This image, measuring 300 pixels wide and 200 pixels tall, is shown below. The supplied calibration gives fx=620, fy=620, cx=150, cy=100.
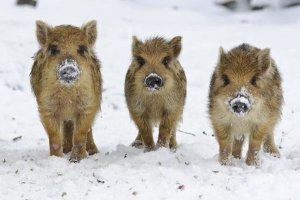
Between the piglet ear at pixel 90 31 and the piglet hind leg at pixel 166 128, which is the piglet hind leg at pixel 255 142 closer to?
the piglet hind leg at pixel 166 128

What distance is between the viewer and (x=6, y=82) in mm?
12758

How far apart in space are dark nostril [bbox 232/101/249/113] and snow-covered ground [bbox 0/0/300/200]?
73 centimetres

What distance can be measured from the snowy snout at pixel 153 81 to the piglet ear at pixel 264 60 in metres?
1.31

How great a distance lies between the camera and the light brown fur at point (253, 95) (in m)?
7.69

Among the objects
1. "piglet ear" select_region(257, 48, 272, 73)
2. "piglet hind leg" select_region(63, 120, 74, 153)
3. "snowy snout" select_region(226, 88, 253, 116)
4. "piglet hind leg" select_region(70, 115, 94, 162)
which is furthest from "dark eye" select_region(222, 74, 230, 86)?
"piglet hind leg" select_region(63, 120, 74, 153)

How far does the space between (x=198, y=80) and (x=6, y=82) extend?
166 inches

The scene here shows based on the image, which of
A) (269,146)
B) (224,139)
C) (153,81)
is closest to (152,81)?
(153,81)

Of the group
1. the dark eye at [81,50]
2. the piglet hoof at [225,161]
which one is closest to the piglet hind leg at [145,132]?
the piglet hoof at [225,161]

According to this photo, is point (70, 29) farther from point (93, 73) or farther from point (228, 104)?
point (228, 104)

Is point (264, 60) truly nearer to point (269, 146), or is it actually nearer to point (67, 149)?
point (269, 146)

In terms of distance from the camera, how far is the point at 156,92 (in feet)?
28.3

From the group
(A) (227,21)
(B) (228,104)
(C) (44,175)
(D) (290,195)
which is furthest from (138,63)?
(A) (227,21)

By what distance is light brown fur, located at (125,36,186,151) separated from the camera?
28.2 feet

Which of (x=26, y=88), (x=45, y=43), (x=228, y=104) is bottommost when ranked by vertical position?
(x=26, y=88)
